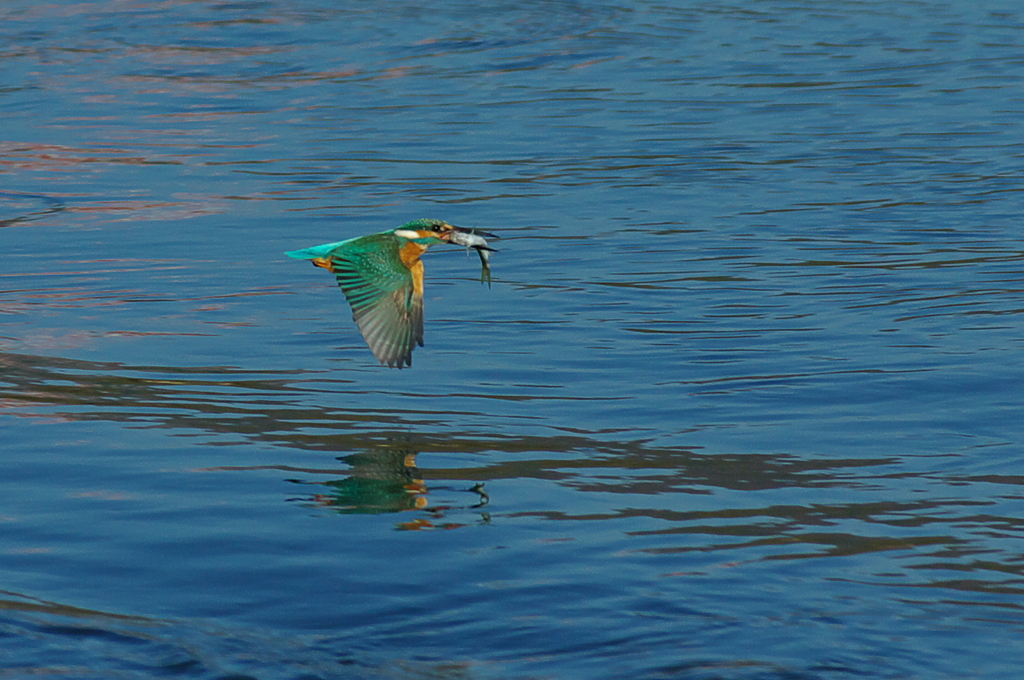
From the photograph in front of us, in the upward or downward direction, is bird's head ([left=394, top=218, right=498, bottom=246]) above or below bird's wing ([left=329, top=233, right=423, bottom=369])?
above

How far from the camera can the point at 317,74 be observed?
13.5m

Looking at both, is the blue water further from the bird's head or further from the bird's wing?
the bird's head

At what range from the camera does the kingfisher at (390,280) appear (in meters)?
5.48

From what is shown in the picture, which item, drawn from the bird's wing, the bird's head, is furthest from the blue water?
the bird's head

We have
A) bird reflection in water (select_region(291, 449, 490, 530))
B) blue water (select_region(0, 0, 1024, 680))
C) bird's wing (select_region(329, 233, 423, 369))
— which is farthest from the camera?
bird's wing (select_region(329, 233, 423, 369))

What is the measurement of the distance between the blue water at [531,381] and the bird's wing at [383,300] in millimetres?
373

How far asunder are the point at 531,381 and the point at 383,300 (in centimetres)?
104

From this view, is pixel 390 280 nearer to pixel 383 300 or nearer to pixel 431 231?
pixel 383 300

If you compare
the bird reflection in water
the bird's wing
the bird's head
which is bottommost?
the bird reflection in water

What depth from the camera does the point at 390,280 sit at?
555 centimetres

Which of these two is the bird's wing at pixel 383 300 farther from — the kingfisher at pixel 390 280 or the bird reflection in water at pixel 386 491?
the bird reflection in water at pixel 386 491

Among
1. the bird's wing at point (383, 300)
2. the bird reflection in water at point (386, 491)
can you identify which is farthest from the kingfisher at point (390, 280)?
the bird reflection in water at point (386, 491)

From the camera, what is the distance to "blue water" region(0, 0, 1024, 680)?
4281 mm

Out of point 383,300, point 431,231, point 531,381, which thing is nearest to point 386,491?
point 383,300
